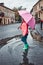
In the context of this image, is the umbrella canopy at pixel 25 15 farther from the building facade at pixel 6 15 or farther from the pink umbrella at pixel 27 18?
the building facade at pixel 6 15

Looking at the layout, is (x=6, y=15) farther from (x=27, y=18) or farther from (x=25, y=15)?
(x=27, y=18)

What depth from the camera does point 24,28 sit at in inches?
416

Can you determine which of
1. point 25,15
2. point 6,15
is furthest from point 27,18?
point 6,15

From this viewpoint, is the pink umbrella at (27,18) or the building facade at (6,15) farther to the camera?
the building facade at (6,15)

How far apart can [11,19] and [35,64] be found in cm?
7940

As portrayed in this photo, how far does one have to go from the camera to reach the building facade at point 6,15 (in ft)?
249

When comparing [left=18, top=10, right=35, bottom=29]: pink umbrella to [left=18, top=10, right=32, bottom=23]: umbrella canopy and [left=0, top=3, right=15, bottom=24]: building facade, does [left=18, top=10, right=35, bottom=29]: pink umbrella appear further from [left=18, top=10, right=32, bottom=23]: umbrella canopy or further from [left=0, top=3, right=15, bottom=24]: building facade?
[left=0, top=3, right=15, bottom=24]: building facade

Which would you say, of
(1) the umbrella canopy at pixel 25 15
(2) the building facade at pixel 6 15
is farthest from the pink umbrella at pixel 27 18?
(2) the building facade at pixel 6 15

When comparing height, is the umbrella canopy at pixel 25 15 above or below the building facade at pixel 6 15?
above

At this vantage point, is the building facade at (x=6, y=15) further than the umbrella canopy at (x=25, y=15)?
Yes

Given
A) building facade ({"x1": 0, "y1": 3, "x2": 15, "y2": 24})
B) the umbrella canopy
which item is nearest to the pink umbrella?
the umbrella canopy

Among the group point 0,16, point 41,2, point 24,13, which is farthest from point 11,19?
point 24,13

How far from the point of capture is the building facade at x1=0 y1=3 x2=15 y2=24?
249ft

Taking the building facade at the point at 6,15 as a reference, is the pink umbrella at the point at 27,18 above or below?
above
